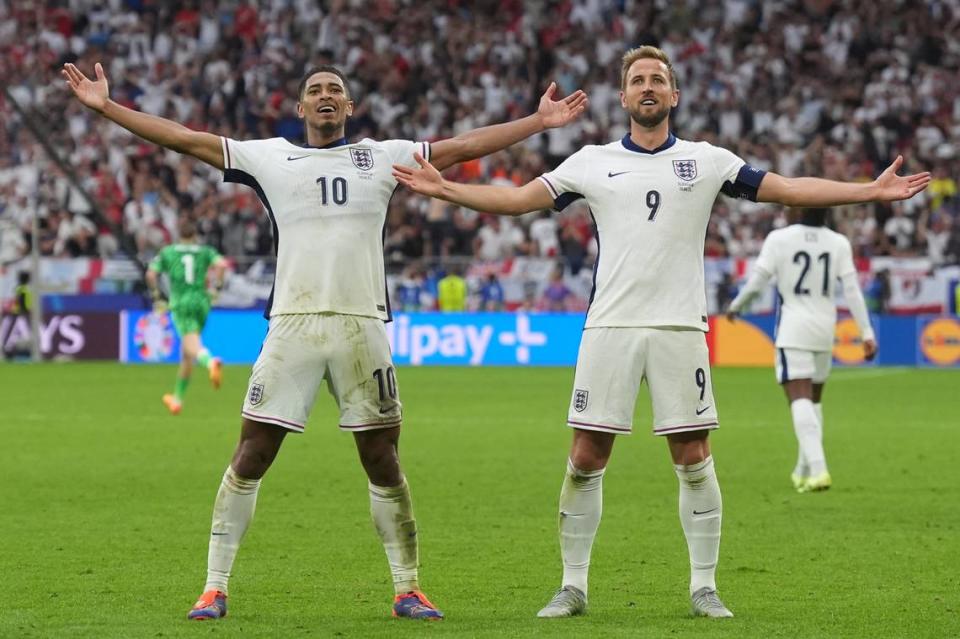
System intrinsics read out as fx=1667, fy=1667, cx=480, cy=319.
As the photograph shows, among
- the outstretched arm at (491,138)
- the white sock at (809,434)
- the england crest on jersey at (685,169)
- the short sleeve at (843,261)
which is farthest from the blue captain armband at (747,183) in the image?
the short sleeve at (843,261)

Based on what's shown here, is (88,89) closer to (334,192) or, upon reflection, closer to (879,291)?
(334,192)

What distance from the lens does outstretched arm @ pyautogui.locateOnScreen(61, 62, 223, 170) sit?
22.8 ft

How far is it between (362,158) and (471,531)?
361cm

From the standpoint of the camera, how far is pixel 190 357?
63.9 feet

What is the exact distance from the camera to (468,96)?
35.4m

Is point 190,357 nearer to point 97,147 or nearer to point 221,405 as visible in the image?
point 221,405

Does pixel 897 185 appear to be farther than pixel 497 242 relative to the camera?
No

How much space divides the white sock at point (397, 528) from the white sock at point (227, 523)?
554 mm

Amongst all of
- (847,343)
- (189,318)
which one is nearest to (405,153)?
(189,318)

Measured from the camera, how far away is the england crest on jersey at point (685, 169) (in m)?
7.08

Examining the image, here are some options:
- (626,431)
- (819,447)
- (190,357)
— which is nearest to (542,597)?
(626,431)

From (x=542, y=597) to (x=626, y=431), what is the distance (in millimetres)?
1131

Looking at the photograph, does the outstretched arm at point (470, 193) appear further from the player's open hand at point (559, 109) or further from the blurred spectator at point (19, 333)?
the blurred spectator at point (19, 333)

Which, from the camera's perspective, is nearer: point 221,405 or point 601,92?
point 221,405
